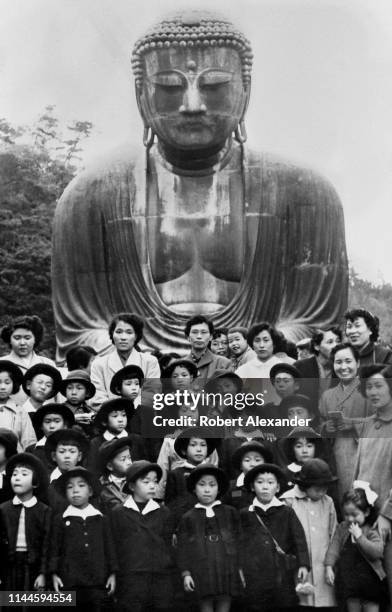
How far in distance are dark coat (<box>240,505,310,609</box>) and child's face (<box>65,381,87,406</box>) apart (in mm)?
1749

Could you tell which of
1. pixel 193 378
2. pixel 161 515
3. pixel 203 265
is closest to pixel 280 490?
pixel 161 515

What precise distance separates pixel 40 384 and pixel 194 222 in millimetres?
4400

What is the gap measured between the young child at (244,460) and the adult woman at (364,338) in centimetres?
139

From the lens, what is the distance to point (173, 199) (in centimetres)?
1314

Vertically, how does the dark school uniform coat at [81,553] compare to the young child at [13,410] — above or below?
below

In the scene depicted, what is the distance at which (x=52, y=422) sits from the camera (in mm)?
8484

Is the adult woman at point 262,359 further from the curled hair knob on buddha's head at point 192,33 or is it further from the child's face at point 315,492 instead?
the curled hair knob on buddha's head at point 192,33

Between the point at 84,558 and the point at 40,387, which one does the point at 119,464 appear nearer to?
the point at 84,558

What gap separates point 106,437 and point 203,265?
15.8 feet

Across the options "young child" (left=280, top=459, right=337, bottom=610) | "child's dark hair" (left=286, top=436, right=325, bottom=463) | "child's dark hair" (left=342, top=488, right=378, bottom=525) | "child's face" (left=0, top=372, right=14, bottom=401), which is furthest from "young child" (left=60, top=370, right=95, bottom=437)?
"child's dark hair" (left=342, top=488, right=378, bottom=525)

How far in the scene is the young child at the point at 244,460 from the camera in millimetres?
8039

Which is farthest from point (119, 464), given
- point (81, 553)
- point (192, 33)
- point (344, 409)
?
point (192, 33)

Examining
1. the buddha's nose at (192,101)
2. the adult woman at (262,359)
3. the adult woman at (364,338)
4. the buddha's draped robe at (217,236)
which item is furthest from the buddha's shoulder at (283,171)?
the adult woman at (364,338)

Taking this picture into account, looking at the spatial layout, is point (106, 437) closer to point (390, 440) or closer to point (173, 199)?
point (390, 440)
